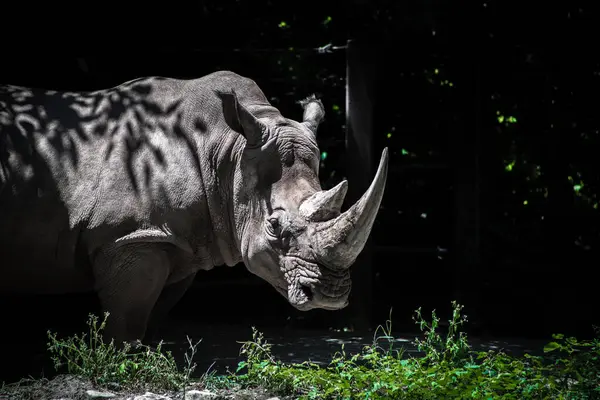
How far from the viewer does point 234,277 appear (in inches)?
345

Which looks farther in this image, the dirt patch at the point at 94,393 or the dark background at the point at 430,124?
the dark background at the point at 430,124

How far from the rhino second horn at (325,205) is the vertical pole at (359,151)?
272 cm

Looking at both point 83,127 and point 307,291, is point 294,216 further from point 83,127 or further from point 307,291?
point 83,127

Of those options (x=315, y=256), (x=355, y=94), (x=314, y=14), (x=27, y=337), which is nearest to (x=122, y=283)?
(x=315, y=256)

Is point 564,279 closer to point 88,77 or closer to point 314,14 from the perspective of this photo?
point 314,14

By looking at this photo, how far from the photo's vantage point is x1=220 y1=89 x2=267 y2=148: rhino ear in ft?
19.6

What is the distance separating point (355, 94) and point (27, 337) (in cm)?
364

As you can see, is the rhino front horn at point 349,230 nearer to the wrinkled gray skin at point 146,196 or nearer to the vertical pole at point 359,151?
the wrinkled gray skin at point 146,196

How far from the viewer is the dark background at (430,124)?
27.6 feet

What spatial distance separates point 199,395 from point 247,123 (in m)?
1.92

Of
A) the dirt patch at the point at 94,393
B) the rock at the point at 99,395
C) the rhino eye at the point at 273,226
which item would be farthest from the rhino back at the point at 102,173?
the rock at the point at 99,395

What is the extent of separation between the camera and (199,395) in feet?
15.6

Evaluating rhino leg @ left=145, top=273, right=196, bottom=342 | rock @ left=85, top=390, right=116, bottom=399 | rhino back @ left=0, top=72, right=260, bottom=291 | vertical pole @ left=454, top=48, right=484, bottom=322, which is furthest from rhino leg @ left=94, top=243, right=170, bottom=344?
vertical pole @ left=454, top=48, right=484, bottom=322

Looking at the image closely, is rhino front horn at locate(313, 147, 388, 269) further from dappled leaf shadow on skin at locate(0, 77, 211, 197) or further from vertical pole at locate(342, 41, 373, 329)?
vertical pole at locate(342, 41, 373, 329)
